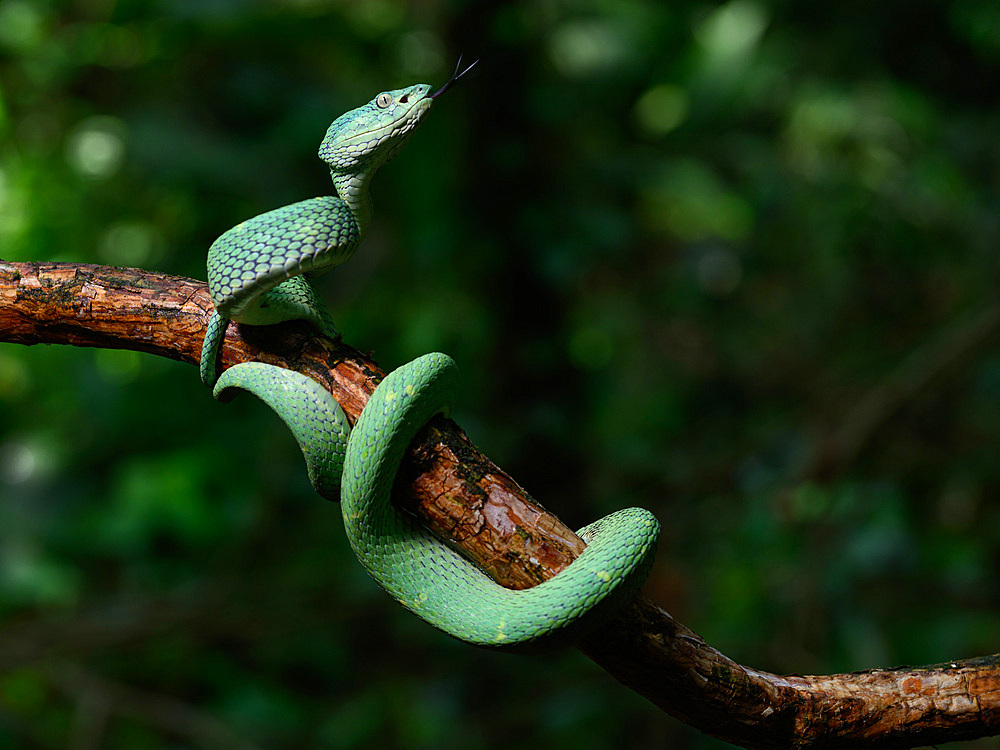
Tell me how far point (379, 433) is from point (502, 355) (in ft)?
8.48

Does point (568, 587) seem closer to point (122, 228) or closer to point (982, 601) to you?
point (982, 601)

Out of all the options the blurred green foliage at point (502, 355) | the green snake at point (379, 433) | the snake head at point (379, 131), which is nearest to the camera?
the green snake at point (379, 433)

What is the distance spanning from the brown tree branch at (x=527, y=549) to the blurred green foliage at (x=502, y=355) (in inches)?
65.5

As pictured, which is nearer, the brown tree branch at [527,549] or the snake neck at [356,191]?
the brown tree branch at [527,549]

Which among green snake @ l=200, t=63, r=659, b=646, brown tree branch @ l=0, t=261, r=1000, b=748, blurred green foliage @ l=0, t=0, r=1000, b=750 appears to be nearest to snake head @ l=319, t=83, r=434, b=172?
green snake @ l=200, t=63, r=659, b=646

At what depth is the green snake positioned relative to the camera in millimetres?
1156

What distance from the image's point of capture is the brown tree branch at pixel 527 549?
1218 millimetres

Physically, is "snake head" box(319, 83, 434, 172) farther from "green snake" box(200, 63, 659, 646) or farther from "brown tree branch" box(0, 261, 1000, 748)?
"brown tree branch" box(0, 261, 1000, 748)

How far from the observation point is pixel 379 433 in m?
1.21

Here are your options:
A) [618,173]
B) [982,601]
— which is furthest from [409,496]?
[982,601]

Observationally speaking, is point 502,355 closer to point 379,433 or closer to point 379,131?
point 379,131

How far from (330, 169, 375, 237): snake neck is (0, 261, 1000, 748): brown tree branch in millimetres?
220

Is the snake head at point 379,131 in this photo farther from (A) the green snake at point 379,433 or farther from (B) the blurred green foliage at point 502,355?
(B) the blurred green foliage at point 502,355

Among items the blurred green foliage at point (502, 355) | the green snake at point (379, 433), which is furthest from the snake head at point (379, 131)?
the blurred green foliage at point (502, 355)
